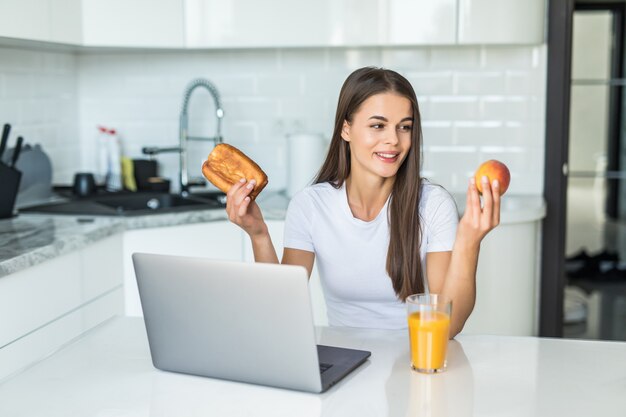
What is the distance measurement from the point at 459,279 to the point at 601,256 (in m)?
4.73

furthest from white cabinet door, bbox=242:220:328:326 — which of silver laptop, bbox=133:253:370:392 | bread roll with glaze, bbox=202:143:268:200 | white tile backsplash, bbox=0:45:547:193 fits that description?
silver laptop, bbox=133:253:370:392

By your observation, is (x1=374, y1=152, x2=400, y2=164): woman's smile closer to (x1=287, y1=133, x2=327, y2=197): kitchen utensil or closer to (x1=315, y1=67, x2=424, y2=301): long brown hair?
(x1=315, y1=67, x2=424, y2=301): long brown hair

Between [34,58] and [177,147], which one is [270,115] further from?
[34,58]

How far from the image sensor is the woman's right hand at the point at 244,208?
1.85m

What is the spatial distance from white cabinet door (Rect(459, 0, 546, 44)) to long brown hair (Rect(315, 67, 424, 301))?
124 cm

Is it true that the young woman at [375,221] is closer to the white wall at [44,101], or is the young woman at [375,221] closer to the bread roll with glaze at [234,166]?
the bread roll with glaze at [234,166]

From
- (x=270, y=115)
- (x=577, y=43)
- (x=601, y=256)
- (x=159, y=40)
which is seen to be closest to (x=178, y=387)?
(x=159, y=40)

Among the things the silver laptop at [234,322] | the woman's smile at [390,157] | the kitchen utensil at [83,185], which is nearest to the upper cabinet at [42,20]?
the kitchen utensil at [83,185]

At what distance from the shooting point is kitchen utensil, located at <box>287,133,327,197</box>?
11.4 ft

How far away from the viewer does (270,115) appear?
3.78 metres

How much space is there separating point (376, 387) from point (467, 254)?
0.48 m

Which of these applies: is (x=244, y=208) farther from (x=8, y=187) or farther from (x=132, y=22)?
(x=132, y=22)

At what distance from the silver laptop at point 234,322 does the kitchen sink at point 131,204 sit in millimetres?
1610

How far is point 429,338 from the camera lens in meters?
1.47
